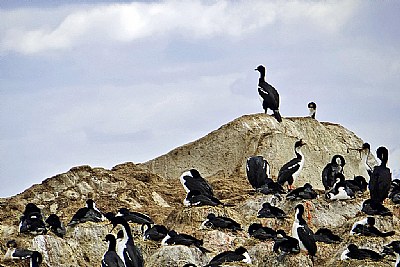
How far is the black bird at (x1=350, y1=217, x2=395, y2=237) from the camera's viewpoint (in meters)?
27.4

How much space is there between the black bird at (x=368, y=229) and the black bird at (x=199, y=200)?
4054 mm

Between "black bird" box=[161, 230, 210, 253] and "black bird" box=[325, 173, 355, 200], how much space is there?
541 centimetres

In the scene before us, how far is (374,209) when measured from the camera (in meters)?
29.0

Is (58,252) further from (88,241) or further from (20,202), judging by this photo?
(20,202)

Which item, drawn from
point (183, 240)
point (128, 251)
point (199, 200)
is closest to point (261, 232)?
point (183, 240)

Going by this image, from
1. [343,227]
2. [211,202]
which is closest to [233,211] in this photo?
[211,202]

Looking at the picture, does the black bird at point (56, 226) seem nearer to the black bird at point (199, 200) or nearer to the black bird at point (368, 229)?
the black bird at point (199, 200)

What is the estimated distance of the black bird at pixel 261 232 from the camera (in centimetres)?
2842

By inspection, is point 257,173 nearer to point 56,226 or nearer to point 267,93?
point 267,93

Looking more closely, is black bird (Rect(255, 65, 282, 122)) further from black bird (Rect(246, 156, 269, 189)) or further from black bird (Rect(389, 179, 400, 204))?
black bird (Rect(389, 179, 400, 204))

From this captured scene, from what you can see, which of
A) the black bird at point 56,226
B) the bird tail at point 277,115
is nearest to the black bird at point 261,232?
the black bird at point 56,226

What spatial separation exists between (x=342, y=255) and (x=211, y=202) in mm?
4978

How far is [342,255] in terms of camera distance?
26.2m

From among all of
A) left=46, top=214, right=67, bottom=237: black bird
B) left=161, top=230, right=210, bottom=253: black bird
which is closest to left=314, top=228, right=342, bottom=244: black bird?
left=161, top=230, right=210, bottom=253: black bird
